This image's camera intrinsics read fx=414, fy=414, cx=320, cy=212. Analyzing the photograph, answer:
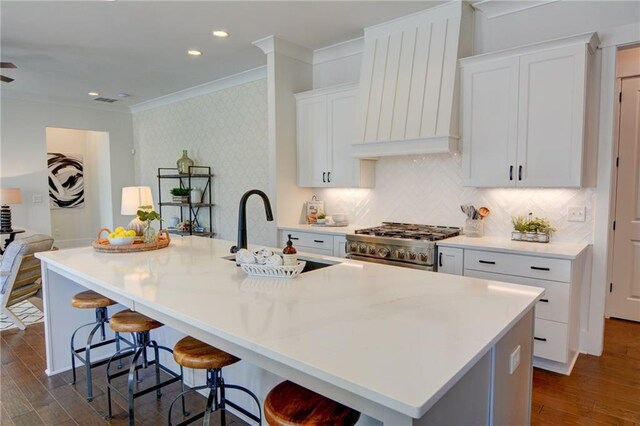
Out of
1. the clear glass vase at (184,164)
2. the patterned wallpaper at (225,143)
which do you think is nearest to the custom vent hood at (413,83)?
the patterned wallpaper at (225,143)

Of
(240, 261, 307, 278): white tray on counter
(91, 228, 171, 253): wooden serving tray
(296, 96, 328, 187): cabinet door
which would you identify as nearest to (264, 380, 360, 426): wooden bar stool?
(240, 261, 307, 278): white tray on counter

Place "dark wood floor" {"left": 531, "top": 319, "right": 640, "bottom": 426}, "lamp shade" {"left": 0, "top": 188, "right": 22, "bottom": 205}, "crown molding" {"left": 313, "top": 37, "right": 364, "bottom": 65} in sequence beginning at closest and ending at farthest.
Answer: "dark wood floor" {"left": 531, "top": 319, "right": 640, "bottom": 426}, "crown molding" {"left": 313, "top": 37, "right": 364, "bottom": 65}, "lamp shade" {"left": 0, "top": 188, "right": 22, "bottom": 205}

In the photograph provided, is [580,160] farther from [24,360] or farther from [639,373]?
[24,360]

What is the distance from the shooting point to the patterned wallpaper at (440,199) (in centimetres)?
330

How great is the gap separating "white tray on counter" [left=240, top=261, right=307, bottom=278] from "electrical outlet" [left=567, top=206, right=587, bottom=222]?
236 cm

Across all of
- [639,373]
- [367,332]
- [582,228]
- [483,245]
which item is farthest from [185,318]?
[639,373]

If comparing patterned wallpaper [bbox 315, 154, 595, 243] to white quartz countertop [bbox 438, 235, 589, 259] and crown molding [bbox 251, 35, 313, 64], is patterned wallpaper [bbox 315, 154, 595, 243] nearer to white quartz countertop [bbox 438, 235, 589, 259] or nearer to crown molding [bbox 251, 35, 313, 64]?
white quartz countertop [bbox 438, 235, 589, 259]

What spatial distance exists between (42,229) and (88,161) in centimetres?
250

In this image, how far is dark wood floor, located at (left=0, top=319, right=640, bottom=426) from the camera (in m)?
2.47

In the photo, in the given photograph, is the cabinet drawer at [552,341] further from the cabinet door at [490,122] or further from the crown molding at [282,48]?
the crown molding at [282,48]

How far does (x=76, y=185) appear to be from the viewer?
28.4 ft

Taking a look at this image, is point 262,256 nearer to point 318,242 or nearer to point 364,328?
point 364,328

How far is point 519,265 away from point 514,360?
1461mm

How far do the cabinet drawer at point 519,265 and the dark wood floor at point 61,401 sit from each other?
2027mm
